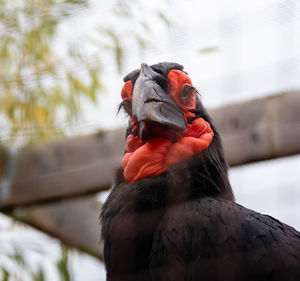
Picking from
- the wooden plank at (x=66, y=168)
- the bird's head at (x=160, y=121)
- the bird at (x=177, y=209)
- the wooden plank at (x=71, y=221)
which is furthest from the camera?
the wooden plank at (x=71, y=221)

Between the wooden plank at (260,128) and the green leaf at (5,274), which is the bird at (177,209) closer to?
the wooden plank at (260,128)

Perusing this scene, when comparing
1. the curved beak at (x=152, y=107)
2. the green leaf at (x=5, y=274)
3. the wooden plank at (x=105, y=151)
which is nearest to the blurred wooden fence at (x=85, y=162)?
the wooden plank at (x=105, y=151)

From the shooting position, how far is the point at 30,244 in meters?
1.93

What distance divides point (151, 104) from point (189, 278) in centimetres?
37

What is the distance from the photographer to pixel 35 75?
2010 mm

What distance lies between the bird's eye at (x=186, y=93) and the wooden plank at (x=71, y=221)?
0.61 metres

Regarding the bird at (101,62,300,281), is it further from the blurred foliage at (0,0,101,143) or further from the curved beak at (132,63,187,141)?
the blurred foliage at (0,0,101,143)

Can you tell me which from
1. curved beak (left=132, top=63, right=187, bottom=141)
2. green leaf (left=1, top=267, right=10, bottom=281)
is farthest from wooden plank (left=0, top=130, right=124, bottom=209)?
curved beak (left=132, top=63, right=187, bottom=141)

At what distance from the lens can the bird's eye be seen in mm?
1524

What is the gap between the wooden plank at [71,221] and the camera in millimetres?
2010

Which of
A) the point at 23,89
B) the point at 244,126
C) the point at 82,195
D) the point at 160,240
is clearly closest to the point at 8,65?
the point at 23,89

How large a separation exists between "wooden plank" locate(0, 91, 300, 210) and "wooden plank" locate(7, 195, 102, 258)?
0.10 meters

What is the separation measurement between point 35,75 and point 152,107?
2.42 ft

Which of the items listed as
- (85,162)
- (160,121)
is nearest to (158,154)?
(160,121)
